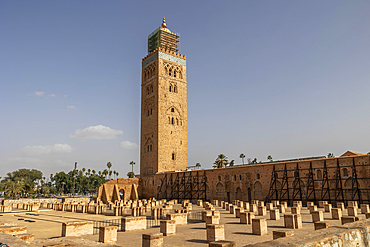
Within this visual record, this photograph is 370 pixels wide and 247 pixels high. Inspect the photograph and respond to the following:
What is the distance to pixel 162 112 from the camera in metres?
40.7

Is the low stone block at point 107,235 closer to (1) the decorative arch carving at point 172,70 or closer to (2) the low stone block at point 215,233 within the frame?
(2) the low stone block at point 215,233

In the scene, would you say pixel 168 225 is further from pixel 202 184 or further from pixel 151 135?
pixel 151 135

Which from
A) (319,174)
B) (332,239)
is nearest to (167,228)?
(332,239)

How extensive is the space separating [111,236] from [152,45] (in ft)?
138

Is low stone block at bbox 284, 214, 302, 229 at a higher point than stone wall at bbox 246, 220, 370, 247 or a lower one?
lower

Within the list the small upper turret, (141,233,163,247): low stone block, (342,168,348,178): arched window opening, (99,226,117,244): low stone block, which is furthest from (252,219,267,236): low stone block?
the small upper turret

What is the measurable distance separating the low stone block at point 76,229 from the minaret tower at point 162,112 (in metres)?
28.2

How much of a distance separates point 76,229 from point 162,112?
30.8 metres

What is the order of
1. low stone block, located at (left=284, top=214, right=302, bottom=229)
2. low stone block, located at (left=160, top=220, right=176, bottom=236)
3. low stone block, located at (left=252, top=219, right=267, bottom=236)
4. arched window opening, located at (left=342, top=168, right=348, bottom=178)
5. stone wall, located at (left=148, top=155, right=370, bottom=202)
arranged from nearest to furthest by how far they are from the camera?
low stone block, located at (left=252, top=219, right=267, bottom=236) → low stone block, located at (left=160, top=220, right=176, bottom=236) → low stone block, located at (left=284, top=214, right=302, bottom=229) → stone wall, located at (left=148, top=155, right=370, bottom=202) → arched window opening, located at (left=342, top=168, right=348, bottom=178)

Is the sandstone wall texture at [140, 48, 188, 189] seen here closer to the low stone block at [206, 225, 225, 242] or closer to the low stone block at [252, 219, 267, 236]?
the low stone block at [252, 219, 267, 236]

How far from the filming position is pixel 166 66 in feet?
141

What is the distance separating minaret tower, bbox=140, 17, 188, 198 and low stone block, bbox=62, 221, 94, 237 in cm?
2818

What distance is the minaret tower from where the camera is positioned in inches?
1570

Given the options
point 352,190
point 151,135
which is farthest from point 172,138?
point 352,190
